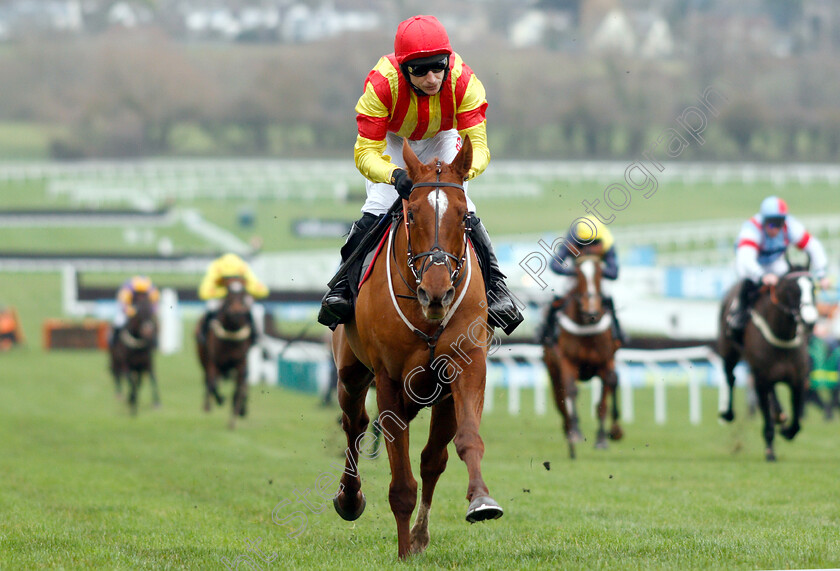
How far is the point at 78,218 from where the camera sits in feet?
130

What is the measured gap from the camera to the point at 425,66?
546 cm

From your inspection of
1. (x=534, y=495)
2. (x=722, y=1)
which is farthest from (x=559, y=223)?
(x=534, y=495)

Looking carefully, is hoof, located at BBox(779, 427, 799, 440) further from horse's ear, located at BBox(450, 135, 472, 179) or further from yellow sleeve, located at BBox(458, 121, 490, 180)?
horse's ear, located at BBox(450, 135, 472, 179)

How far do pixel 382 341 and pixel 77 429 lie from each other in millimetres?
9167

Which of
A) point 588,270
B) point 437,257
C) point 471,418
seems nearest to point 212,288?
point 588,270

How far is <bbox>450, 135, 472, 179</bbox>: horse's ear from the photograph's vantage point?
203 inches

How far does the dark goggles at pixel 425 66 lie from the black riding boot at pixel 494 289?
0.71 m

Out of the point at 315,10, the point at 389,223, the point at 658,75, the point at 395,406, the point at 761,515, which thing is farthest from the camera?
the point at 315,10

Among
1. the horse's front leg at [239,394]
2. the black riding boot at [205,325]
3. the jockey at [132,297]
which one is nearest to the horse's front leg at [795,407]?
the horse's front leg at [239,394]

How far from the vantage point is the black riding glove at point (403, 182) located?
16.8ft

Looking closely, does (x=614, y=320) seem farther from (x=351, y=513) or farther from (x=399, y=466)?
(x=399, y=466)

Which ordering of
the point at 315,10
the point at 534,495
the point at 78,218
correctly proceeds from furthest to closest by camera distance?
the point at 315,10, the point at 78,218, the point at 534,495

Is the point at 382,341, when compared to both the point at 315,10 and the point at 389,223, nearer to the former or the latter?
the point at 389,223

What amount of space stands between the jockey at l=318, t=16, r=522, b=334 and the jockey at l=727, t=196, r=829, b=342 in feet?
16.2
